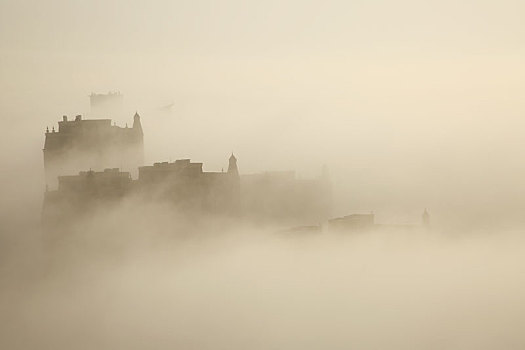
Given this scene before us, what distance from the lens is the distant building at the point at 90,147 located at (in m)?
40.7

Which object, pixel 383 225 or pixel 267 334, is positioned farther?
pixel 383 225

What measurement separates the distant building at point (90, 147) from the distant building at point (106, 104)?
520 millimetres

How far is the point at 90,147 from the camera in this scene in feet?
136

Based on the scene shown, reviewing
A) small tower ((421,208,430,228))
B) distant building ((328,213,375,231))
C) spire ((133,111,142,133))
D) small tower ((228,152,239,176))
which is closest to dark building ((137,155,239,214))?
small tower ((228,152,239,176))

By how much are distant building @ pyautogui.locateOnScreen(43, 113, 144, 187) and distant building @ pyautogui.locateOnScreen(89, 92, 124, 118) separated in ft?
1.71

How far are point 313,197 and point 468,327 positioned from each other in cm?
1017

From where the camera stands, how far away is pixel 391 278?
4100 cm

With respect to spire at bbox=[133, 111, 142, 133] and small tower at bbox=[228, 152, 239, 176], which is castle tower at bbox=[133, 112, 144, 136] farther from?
small tower at bbox=[228, 152, 239, 176]

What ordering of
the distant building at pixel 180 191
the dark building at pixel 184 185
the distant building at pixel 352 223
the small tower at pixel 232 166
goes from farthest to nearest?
the distant building at pixel 352 223 → the small tower at pixel 232 166 → the dark building at pixel 184 185 → the distant building at pixel 180 191

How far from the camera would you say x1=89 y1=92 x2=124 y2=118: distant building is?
3888 cm

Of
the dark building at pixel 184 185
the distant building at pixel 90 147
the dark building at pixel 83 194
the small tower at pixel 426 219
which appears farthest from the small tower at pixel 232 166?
the small tower at pixel 426 219

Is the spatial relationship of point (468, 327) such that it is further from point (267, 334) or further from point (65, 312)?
point (65, 312)

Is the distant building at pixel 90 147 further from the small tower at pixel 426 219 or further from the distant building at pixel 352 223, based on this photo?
the small tower at pixel 426 219

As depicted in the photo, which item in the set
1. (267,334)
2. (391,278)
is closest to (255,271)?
(267,334)
